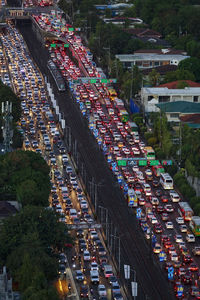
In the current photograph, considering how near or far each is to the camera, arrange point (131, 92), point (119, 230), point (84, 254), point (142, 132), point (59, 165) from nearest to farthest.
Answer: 1. point (84, 254)
2. point (119, 230)
3. point (59, 165)
4. point (142, 132)
5. point (131, 92)

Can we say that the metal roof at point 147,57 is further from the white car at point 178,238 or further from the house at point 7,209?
the house at point 7,209

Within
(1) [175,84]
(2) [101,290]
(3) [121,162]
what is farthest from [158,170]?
(1) [175,84]

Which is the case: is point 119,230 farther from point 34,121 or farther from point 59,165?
point 34,121

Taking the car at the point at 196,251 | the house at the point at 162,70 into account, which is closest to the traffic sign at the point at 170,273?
the car at the point at 196,251

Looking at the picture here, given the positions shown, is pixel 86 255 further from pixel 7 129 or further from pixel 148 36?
pixel 148 36

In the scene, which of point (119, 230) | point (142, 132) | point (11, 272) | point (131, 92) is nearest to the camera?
point (11, 272)

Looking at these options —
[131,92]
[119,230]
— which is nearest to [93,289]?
[119,230]

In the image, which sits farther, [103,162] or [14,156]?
[103,162]
